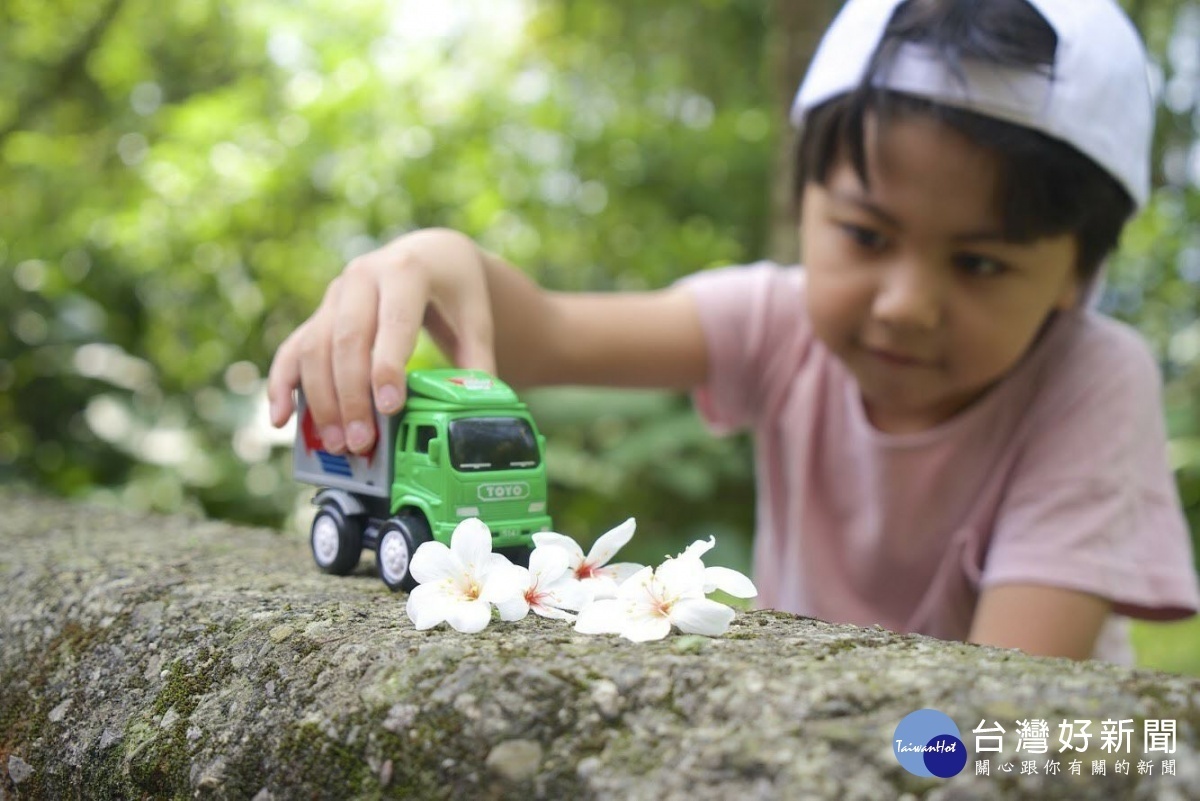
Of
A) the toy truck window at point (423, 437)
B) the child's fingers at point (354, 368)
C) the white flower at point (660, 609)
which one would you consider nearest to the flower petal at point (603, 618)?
the white flower at point (660, 609)

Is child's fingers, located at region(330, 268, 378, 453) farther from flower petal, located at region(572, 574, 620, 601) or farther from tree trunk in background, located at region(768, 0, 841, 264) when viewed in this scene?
tree trunk in background, located at region(768, 0, 841, 264)

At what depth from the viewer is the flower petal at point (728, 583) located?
1.17 meters

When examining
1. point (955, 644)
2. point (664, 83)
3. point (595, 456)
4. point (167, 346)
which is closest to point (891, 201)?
point (955, 644)

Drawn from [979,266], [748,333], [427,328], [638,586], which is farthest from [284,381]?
[748,333]

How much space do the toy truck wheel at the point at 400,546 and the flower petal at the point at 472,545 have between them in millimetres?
177

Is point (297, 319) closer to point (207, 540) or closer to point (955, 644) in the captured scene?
point (207, 540)

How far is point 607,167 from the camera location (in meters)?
6.07

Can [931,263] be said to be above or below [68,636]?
above

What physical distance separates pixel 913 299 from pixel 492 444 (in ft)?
3.07

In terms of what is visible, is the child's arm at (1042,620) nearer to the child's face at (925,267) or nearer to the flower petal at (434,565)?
the child's face at (925,267)

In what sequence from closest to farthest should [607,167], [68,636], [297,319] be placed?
[68,636], [297,319], [607,167]

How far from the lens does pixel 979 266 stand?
2012 millimetres

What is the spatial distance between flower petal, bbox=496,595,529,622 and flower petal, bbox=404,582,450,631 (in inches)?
2.5

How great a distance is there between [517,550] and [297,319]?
413 cm
